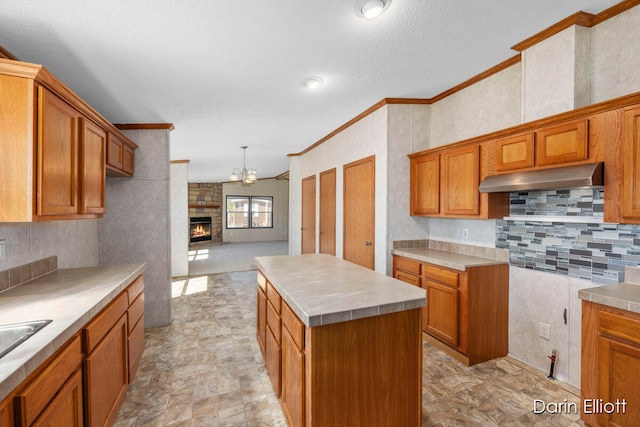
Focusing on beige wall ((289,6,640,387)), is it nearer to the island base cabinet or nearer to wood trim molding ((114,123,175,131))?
the island base cabinet

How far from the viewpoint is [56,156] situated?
5.69ft

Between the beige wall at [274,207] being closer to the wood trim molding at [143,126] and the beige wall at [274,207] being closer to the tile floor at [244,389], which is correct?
the wood trim molding at [143,126]

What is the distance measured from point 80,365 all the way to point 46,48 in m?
2.12

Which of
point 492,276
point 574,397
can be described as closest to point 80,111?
point 492,276

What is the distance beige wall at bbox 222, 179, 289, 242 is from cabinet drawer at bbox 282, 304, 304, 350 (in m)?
10.2

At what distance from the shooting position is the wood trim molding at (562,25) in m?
1.97

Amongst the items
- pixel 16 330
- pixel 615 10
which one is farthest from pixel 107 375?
pixel 615 10

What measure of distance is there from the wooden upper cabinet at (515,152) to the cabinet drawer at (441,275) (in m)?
0.99

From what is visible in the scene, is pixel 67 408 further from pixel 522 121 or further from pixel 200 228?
pixel 200 228

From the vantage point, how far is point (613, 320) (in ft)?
5.49

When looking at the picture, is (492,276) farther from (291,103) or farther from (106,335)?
(106,335)

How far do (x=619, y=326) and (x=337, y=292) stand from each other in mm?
1590

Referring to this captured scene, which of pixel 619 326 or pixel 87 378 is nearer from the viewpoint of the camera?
pixel 87 378

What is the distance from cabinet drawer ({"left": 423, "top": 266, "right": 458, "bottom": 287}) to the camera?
2.65m
